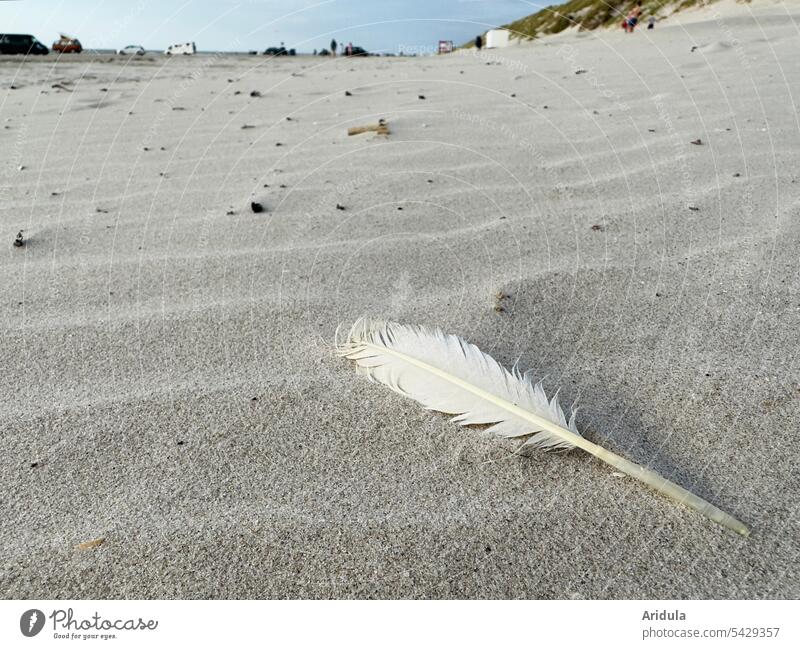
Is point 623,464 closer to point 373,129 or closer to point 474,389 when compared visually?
point 474,389

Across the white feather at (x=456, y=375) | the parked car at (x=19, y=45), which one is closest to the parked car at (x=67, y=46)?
the parked car at (x=19, y=45)

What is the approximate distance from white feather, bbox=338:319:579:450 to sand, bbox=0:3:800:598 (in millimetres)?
35

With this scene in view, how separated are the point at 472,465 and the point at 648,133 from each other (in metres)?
2.51

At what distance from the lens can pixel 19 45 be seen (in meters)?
7.52

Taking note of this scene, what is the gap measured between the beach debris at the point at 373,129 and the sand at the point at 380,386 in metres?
0.08

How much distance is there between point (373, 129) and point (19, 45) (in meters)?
6.02

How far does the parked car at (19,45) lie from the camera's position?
7176 mm

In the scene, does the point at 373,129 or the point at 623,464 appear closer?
the point at 623,464

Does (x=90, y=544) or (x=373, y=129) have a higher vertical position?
(x=373, y=129)

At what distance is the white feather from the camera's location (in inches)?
48.4

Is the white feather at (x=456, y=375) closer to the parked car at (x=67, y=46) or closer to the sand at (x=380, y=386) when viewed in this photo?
the sand at (x=380, y=386)

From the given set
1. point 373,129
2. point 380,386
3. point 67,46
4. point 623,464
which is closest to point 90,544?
point 380,386
